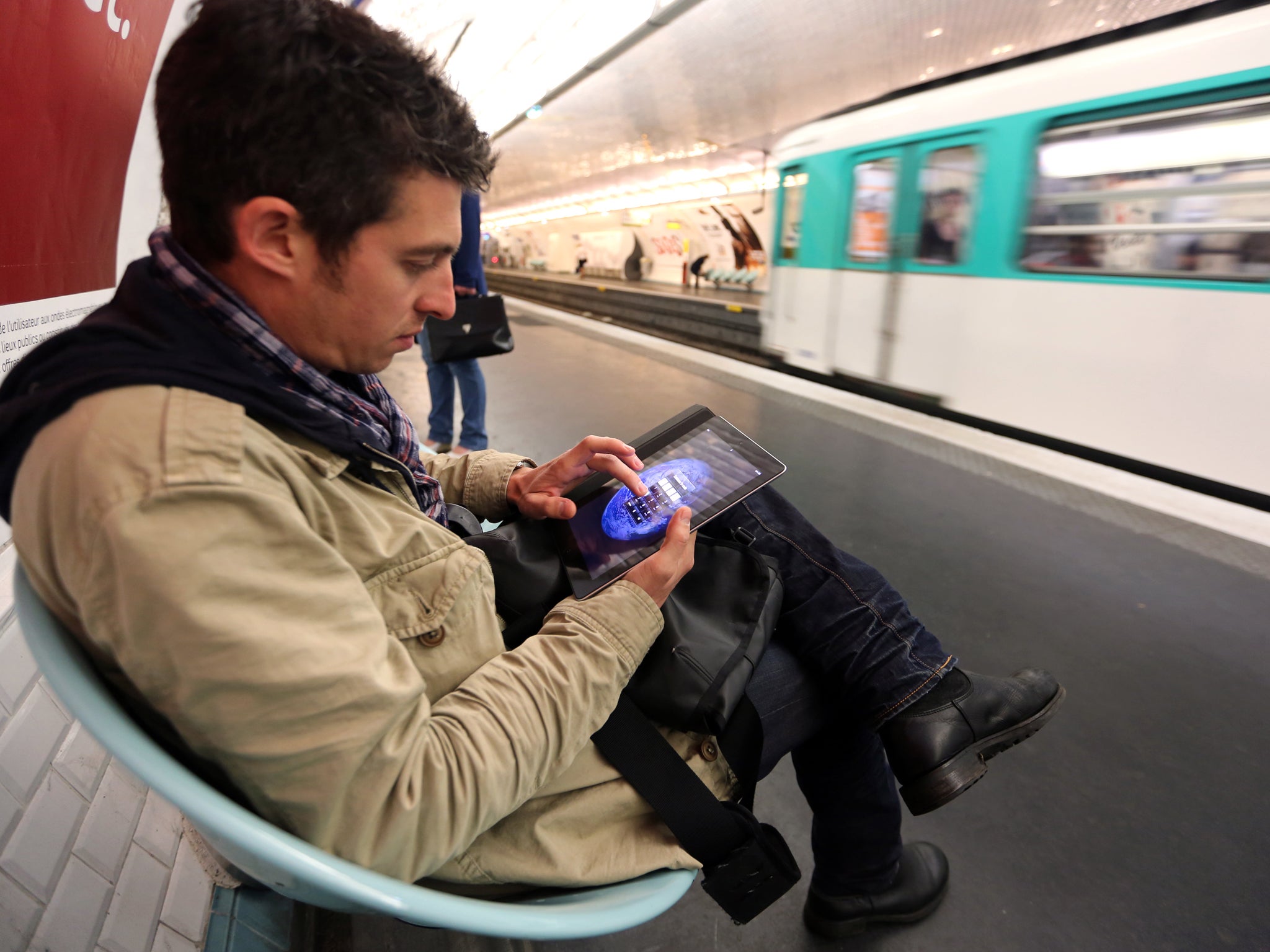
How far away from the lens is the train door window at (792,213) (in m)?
7.02

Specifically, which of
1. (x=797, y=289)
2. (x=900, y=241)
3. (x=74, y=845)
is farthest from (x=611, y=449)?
(x=797, y=289)

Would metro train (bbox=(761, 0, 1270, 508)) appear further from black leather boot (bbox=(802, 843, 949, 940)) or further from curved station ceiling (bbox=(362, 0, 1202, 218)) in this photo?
black leather boot (bbox=(802, 843, 949, 940))

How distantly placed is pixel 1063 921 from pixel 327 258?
77.7 inches

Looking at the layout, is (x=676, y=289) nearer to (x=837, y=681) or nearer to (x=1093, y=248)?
(x=1093, y=248)

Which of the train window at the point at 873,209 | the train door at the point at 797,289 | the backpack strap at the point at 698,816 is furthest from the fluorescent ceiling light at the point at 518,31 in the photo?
the backpack strap at the point at 698,816

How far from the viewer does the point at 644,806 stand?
1.02m

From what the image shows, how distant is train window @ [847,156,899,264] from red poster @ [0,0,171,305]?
5.12 m

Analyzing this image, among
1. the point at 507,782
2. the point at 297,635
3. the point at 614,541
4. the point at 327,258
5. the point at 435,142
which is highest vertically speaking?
the point at 435,142

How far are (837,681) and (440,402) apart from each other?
3740 mm

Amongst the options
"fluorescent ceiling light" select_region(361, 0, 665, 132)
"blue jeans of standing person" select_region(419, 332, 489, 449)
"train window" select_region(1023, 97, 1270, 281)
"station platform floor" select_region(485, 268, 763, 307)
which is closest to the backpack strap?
"blue jeans of standing person" select_region(419, 332, 489, 449)

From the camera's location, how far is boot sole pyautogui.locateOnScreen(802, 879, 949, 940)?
154cm

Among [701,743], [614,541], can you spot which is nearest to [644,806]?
[701,743]

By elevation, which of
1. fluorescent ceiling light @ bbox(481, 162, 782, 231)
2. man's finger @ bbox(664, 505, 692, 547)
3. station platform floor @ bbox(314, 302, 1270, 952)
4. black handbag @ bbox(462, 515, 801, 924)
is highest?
fluorescent ceiling light @ bbox(481, 162, 782, 231)

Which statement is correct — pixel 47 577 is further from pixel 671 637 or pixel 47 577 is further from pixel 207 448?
pixel 671 637
